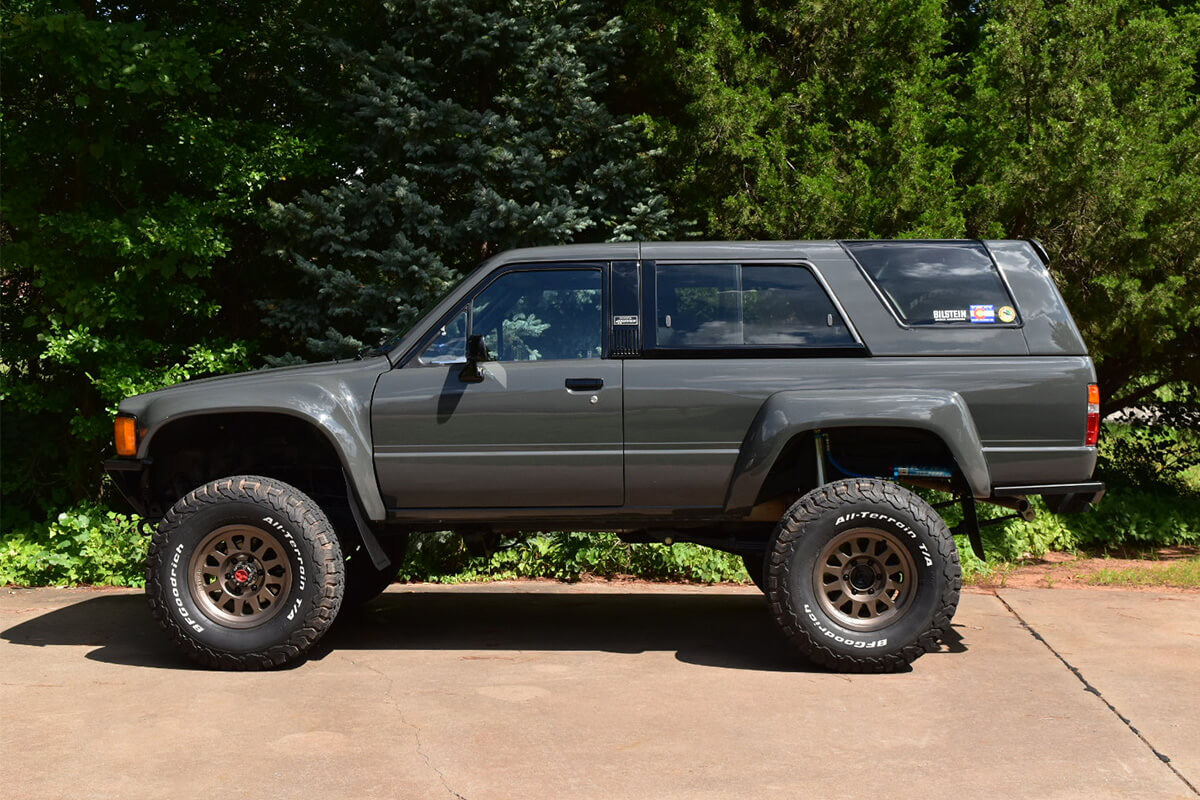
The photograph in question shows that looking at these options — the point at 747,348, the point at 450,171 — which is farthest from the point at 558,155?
the point at 747,348

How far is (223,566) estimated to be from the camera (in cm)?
624

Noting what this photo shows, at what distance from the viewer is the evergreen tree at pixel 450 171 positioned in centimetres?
905

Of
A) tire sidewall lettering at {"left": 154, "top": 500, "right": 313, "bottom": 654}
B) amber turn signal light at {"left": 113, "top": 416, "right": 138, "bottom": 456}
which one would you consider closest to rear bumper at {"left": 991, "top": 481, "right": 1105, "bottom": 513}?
tire sidewall lettering at {"left": 154, "top": 500, "right": 313, "bottom": 654}

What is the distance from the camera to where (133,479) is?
6.57m

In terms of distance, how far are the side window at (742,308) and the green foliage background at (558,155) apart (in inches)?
111

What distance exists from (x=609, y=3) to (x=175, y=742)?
23.6 ft

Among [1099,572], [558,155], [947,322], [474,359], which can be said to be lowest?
[1099,572]

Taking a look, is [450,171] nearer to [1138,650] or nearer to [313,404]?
[313,404]

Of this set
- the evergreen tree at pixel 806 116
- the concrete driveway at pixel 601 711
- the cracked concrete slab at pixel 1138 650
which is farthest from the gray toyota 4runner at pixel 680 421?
the evergreen tree at pixel 806 116

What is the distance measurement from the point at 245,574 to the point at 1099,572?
611cm

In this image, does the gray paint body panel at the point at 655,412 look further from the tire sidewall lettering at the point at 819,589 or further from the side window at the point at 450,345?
the tire sidewall lettering at the point at 819,589

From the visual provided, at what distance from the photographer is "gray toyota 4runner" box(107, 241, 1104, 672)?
6031 millimetres

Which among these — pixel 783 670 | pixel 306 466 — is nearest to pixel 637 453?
pixel 783 670

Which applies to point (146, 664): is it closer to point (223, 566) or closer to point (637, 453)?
point (223, 566)
